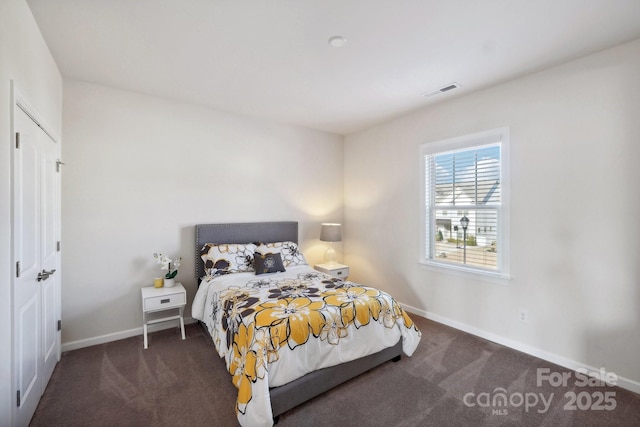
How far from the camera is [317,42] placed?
230 cm

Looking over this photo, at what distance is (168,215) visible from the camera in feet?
11.3

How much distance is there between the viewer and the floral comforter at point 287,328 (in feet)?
6.21

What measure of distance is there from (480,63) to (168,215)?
362 centimetres

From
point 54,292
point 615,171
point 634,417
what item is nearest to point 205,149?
point 54,292

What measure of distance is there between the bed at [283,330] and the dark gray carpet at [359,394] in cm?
18

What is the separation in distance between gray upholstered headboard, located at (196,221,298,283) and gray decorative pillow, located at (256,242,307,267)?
9.2 inches

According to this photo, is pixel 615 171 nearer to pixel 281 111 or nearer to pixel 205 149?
pixel 281 111

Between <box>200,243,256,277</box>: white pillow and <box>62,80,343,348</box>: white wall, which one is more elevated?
<box>62,80,343,348</box>: white wall

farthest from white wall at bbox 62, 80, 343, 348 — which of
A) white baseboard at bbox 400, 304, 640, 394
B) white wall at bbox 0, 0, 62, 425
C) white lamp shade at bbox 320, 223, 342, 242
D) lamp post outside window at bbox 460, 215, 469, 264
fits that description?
white baseboard at bbox 400, 304, 640, 394

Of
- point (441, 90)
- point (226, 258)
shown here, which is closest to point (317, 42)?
point (441, 90)

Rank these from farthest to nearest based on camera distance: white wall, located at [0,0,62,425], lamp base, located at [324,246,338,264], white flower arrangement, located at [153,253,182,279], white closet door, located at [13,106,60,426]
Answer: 1. lamp base, located at [324,246,338,264]
2. white flower arrangement, located at [153,253,182,279]
3. white closet door, located at [13,106,60,426]
4. white wall, located at [0,0,62,425]

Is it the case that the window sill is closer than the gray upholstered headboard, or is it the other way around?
the window sill

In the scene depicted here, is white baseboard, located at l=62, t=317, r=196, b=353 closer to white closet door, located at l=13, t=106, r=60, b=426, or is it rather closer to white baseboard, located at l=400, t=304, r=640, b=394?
white closet door, located at l=13, t=106, r=60, b=426

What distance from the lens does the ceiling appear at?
192 cm
